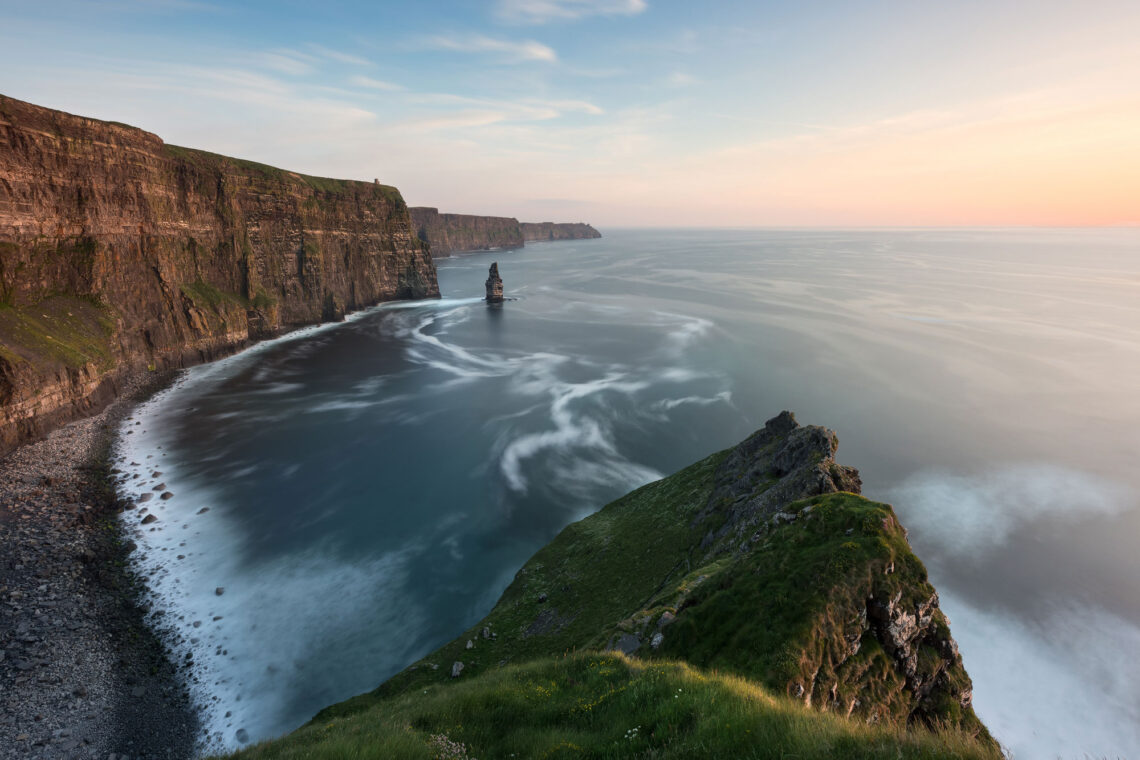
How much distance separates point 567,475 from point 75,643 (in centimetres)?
3401

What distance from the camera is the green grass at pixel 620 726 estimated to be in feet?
24.9

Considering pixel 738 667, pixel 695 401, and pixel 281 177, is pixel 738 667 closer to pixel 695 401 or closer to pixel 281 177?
pixel 695 401

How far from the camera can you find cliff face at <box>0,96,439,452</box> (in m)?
48.7

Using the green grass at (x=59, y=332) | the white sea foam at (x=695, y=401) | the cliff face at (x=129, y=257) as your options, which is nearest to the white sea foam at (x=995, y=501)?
the white sea foam at (x=695, y=401)

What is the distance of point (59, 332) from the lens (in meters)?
50.9

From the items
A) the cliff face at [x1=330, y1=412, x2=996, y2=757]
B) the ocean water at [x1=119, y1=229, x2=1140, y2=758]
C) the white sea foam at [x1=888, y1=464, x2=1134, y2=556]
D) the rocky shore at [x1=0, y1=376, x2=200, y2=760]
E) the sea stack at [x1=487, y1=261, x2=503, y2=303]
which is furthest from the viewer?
the sea stack at [x1=487, y1=261, x2=503, y2=303]

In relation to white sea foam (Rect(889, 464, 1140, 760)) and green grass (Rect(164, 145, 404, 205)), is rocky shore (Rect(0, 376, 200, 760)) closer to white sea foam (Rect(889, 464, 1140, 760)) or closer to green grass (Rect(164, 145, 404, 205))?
white sea foam (Rect(889, 464, 1140, 760))

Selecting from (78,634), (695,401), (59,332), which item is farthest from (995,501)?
(59,332)

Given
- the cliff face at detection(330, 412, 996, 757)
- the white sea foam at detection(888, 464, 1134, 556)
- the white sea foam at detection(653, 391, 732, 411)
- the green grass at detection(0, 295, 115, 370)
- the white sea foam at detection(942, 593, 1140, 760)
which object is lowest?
the white sea foam at detection(942, 593, 1140, 760)

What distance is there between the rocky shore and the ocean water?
4.99 feet

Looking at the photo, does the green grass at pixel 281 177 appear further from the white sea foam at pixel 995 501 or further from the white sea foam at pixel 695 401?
the white sea foam at pixel 995 501

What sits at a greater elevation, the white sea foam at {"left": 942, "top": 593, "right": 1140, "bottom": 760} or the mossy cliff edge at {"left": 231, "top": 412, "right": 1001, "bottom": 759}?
the mossy cliff edge at {"left": 231, "top": 412, "right": 1001, "bottom": 759}

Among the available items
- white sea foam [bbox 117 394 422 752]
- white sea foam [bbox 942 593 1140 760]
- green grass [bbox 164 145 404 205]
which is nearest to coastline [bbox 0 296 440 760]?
white sea foam [bbox 117 394 422 752]

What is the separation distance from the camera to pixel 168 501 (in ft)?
128
